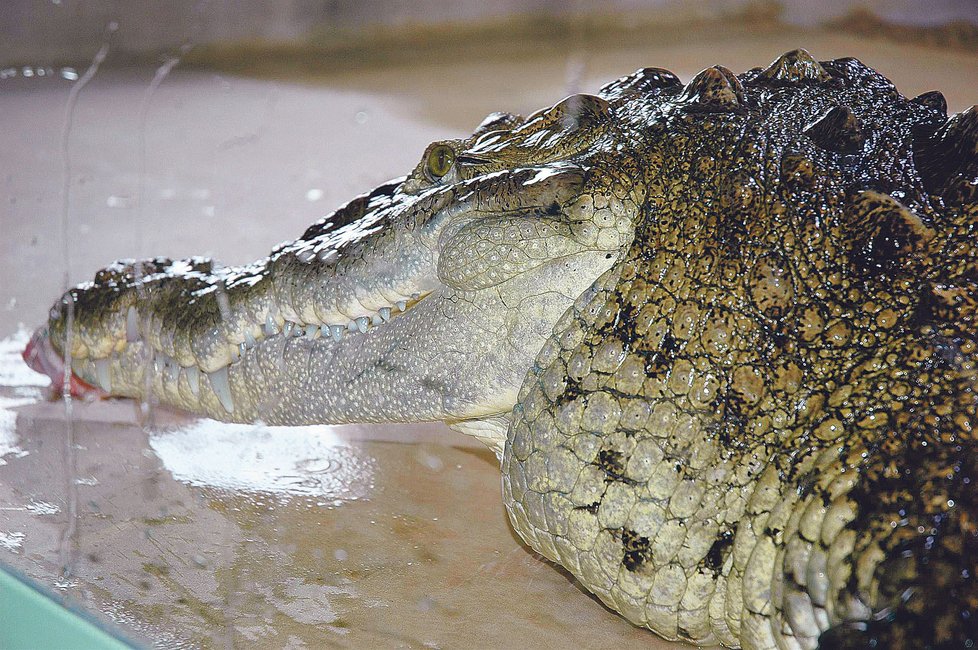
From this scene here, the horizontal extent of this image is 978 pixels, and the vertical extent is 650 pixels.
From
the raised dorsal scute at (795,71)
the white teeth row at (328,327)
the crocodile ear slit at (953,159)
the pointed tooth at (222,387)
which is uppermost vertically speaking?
the raised dorsal scute at (795,71)

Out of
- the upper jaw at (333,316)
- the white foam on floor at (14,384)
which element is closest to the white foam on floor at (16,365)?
the white foam on floor at (14,384)

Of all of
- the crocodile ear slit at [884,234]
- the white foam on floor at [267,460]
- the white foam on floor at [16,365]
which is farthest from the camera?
the white foam on floor at [16,365]

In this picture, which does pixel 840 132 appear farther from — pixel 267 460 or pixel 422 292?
pixel 267 460

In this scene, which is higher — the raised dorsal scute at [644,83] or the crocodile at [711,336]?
the raised dorsal scute at [644,83]

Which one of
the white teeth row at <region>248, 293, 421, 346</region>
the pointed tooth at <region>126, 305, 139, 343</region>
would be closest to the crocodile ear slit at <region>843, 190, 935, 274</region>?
the white teeth row at <region>248, 293, 421, 346</region>

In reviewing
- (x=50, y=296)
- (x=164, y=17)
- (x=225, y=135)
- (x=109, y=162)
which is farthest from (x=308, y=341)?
(x=164, y=17)

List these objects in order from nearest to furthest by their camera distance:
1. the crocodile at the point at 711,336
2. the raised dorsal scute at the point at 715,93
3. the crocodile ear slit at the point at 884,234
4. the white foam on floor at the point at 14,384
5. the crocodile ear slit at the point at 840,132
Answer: the crocodile at the point at 711,336 → the crocodile ear slit at the point at 884,234 → the crocodile ear slit at the point at 840,132 → the raised dorsal scute at the point at 715,93 → the white foam on floor at the point at 14,384

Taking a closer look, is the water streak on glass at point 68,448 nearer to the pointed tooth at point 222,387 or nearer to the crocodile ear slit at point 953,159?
the pointed tooth at point 222,387

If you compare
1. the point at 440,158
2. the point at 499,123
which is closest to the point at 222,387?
the point at 440,158
